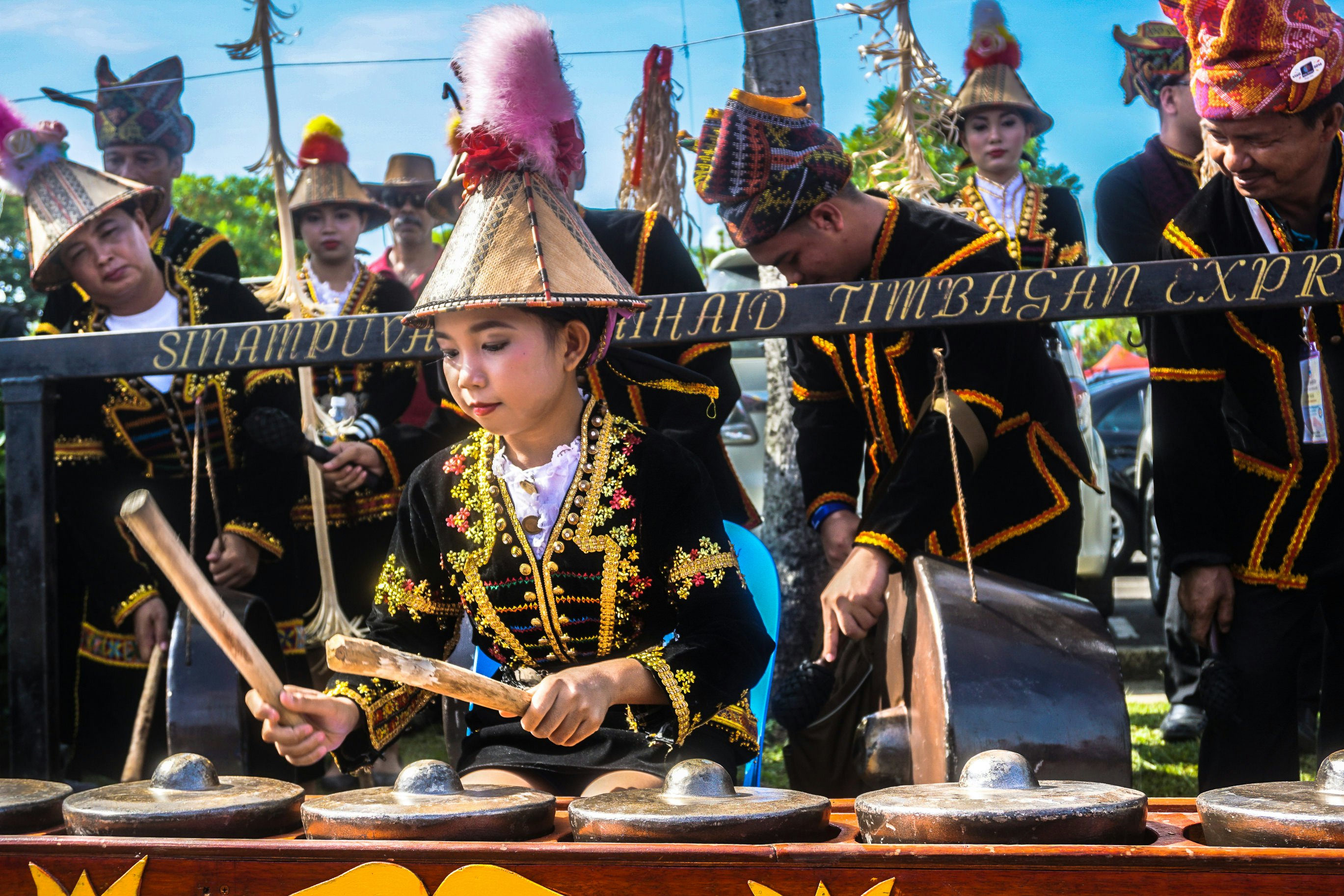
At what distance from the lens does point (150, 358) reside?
272 centimetres

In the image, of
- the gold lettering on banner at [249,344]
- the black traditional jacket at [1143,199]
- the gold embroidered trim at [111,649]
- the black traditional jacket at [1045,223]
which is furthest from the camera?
the black traditional jacket at [1045,223]

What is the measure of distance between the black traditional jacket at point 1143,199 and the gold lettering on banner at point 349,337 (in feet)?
9.14

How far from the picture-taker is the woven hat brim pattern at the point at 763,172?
2.88 m

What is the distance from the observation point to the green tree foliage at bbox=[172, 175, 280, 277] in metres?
21.7

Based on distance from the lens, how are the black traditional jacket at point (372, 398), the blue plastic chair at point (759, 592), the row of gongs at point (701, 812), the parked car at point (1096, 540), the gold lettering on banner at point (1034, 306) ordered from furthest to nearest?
1. the parked car at point (1096, 540)
2. the black traditional jacket at point (372, 398)
3. the blue plastic chair at point (759, 592)
4. the gold lettering on banner at point (1034, 306)
5. the row of gongs at point (701, 812)

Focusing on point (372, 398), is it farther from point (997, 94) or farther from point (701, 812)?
point (701, 812)

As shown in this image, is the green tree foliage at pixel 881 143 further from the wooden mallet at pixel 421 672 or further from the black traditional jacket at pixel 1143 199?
the wooden mallet at pixel 421 672

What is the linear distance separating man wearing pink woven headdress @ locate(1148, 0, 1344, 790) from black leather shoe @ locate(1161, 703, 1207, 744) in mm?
1830

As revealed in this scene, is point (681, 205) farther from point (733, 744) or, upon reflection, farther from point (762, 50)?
point (733, 744)

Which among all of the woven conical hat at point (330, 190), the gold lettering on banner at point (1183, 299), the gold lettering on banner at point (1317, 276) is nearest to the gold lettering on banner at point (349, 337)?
the gold lettering on banner at point (1183, 299)

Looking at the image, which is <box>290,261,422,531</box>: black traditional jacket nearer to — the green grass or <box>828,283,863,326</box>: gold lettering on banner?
the green grass

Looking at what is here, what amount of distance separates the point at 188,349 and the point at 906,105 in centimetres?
240

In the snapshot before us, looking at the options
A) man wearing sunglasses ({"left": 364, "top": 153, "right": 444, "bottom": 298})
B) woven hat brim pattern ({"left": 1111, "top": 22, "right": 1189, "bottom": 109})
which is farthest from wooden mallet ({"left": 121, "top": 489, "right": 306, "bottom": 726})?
man wearing sunglasses ({"left": 364, "top": 153, "right": 444, "bottom": 298})

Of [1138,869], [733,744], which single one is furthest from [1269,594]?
[1138,869]
